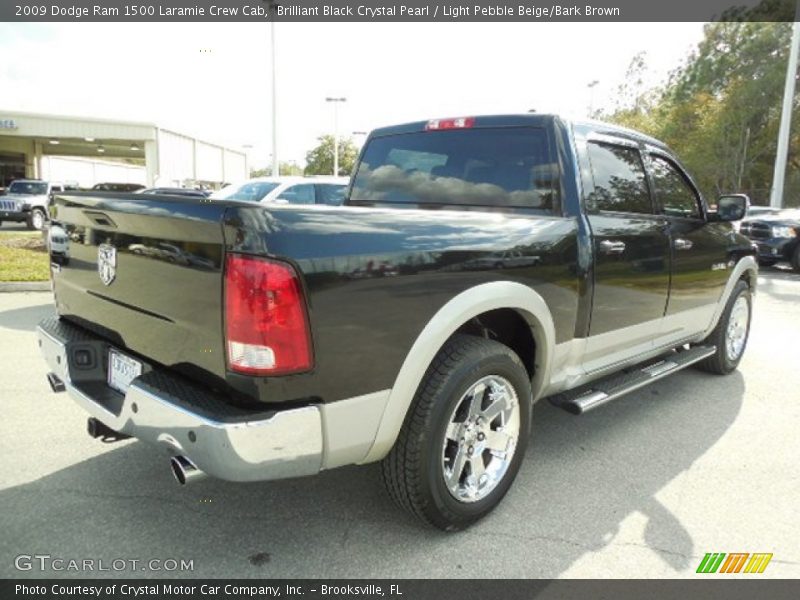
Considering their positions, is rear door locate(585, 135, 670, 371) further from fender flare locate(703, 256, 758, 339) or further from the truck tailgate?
the truck tailgate

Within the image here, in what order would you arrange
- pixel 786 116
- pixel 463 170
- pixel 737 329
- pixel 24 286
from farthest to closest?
1. pixel 786 116
2. pixel 24 286
3. pixel 737 329
4. pixel 463 170

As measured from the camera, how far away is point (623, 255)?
10.8 ft

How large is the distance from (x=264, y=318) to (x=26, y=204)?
2135cm

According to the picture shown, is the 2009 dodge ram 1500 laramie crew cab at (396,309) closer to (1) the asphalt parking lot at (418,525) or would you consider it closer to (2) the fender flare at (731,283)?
(1) the asphalt parking lot at (418,525)

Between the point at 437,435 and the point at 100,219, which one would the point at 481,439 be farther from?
the point at 100,219

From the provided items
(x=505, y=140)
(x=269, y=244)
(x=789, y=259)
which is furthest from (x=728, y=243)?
(x=789, y=259)

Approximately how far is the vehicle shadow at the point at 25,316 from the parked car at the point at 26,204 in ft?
44.9

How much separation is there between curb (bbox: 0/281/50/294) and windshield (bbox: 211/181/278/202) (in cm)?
278

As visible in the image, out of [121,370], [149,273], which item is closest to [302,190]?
[121,370]

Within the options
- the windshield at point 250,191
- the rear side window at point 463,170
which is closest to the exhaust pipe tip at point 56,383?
the rear side window at point 463,170

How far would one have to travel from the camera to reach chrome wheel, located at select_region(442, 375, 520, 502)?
257cm

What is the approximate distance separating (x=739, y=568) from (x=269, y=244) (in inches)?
92.6

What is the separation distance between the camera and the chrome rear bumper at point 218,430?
187 centimetres

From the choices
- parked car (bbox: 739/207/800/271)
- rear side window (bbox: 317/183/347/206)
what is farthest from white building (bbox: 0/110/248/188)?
parked car (bbox: 739/207/800/271)
